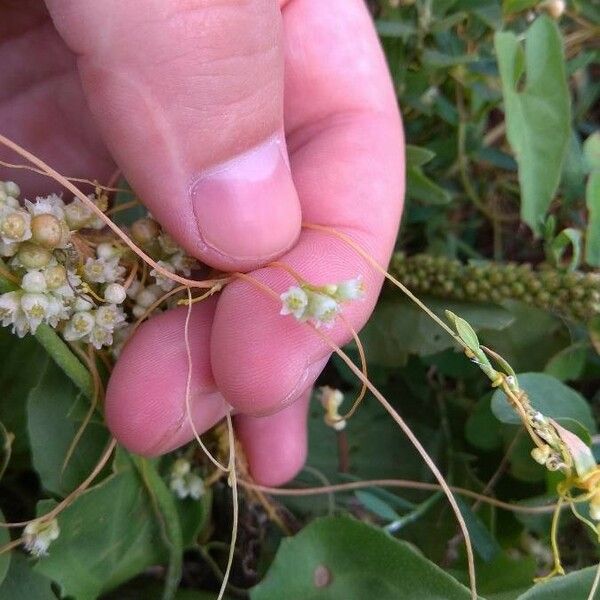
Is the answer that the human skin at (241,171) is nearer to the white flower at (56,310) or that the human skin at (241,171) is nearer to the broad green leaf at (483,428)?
the white flower at (56,310)

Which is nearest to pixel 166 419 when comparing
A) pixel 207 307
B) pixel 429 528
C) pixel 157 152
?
pixel 207 307

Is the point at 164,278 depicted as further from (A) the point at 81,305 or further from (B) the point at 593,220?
(B) the point at 593,220

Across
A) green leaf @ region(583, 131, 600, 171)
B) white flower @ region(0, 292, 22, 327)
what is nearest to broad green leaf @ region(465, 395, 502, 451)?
green leaf @ region(583, 131, 600, 171)

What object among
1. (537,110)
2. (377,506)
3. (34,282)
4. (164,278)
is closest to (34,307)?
(34,282)

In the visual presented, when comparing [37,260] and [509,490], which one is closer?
[37,260]

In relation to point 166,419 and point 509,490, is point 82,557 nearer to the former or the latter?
point 166,419

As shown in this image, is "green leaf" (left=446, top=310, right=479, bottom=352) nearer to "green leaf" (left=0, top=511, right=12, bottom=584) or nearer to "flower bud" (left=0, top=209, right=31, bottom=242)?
"flower bud" (left=0, top=209, right=31, bottom=242)
